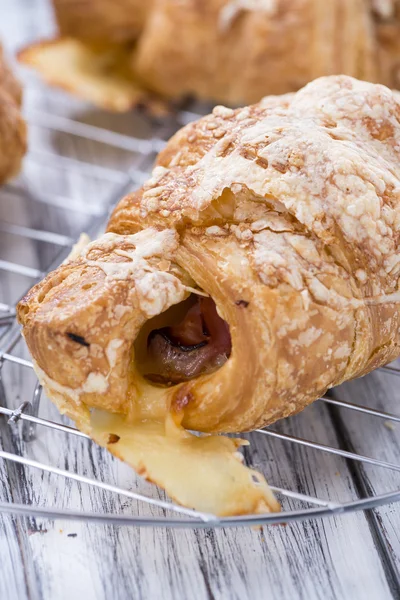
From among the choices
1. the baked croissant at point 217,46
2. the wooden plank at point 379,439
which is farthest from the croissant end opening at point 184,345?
the baked croissant at point 217,46

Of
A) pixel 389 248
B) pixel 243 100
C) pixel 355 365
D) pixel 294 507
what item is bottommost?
pixel 294 507

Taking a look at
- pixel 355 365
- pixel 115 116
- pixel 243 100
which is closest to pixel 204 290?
pixel 355 365

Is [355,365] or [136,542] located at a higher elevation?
[355,365]

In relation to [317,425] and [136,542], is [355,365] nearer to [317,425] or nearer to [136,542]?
[317,425]

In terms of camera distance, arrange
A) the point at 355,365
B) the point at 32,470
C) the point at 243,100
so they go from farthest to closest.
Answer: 1. the point at 243,100
2. the point at 32,470
3. the point at 355,365

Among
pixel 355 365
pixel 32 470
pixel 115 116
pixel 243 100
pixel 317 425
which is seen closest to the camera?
pixel 355 365

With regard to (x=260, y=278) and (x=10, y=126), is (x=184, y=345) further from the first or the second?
(x=10, y=126)

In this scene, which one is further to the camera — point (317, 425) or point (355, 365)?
point (317, 425)

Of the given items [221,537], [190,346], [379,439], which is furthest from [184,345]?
[379,439]
